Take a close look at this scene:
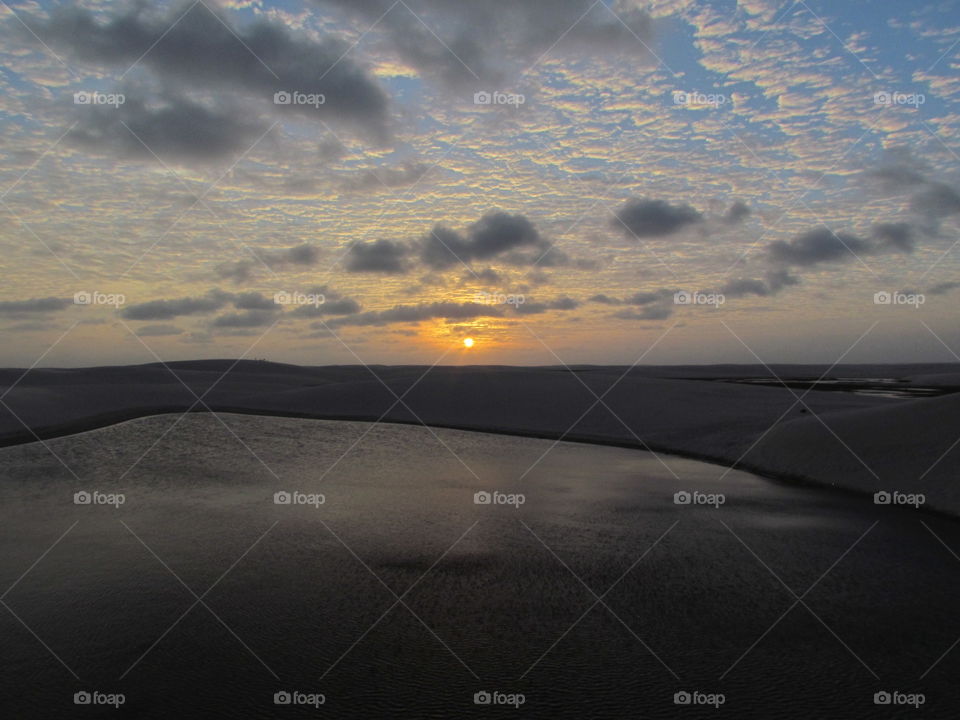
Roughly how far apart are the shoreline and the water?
1451 millimetres

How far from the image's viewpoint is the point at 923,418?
19172mm

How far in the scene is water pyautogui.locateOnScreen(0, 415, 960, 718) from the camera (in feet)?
21.7

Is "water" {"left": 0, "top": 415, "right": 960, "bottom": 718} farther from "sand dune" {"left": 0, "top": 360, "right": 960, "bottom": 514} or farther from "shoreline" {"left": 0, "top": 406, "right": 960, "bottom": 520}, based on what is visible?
"sand dune" {"left": 0, "top": 360, "right": 960, "bottom": 514}

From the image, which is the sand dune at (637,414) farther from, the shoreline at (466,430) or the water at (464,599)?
the water at (464,599)

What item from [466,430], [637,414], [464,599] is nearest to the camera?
[464,599]

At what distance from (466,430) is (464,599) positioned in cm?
2247

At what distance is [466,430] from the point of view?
31.4 meters

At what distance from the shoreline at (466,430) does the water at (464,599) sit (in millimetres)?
1451

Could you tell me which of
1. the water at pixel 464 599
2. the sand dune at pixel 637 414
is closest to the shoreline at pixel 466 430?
the sand dune at pixel 637 414

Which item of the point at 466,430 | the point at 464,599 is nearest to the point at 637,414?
the point at 466,430

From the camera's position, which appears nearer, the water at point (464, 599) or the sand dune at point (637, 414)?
the water at point (464, 599)

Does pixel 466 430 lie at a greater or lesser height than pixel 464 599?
greater

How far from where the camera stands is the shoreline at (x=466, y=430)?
18.0 meters

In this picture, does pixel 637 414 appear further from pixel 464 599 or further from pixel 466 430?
pixel 464 599
